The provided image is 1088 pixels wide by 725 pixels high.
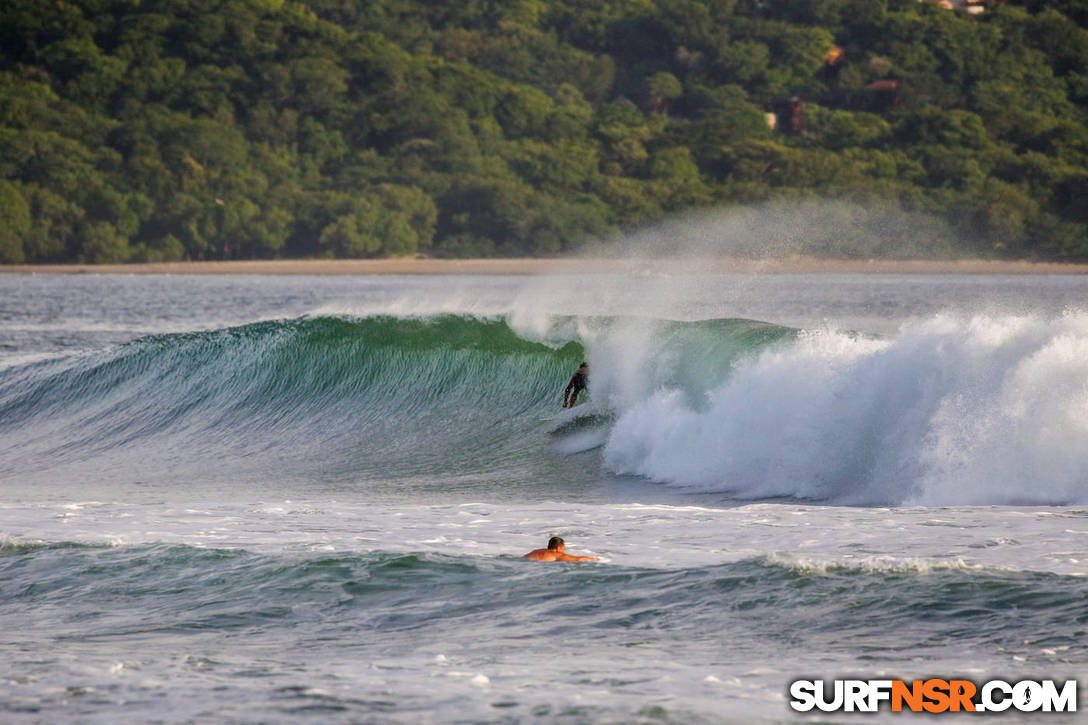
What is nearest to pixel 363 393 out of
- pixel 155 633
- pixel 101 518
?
pixel 101 518

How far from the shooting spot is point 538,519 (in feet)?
42.4

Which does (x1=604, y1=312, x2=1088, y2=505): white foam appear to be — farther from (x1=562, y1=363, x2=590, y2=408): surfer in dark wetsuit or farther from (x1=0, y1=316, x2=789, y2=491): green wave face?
(x1=562, y1=363, x2=590, y2=408): surfer in dark wetsuit

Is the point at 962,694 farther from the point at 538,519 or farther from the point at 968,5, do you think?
the point at 968,5

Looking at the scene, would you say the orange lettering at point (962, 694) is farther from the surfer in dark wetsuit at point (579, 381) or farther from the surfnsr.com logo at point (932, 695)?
the surfer in dark wetsuit at point (579, 381)

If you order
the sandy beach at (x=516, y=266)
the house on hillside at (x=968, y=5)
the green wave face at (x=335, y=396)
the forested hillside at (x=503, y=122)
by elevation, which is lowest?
the sandy beach at (x=516, y=266)

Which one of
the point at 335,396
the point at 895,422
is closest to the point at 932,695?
the point at 895,422

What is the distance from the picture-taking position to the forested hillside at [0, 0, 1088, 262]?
9912 cm

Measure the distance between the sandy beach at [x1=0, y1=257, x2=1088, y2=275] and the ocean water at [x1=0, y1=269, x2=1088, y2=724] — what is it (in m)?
66.6

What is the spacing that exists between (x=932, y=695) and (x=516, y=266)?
3345 inches

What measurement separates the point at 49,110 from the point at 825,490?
105m

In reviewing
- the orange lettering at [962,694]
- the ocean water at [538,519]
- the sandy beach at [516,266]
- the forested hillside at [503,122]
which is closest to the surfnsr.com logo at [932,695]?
the orange lettering at [962,694]

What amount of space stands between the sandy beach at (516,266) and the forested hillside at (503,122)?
1330mm

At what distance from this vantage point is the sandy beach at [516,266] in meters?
91.8

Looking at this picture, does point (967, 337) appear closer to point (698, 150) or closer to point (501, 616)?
point (501, 616)
